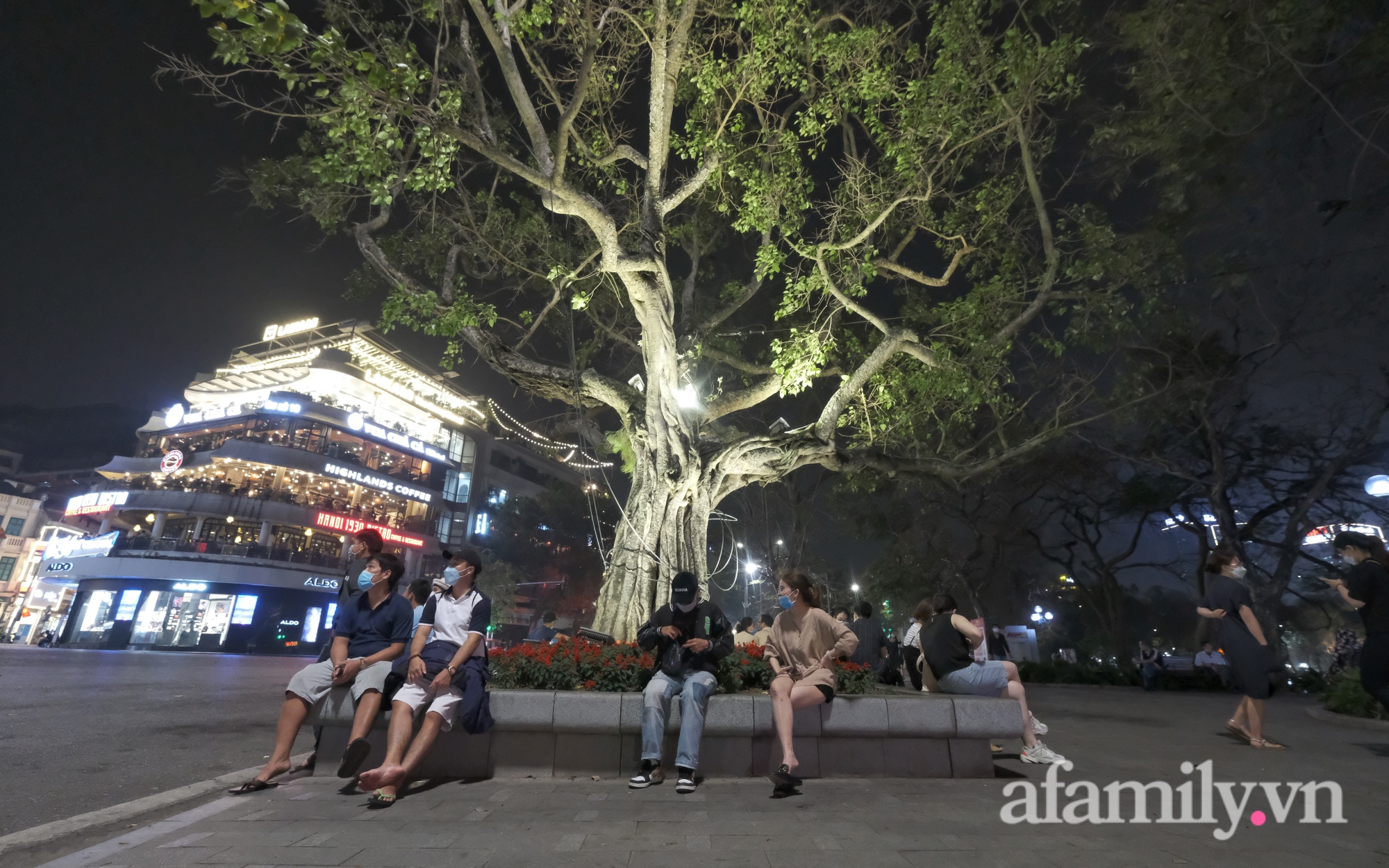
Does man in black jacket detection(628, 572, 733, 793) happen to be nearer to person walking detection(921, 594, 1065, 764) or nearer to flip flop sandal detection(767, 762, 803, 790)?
flip flop sandal detection(767, 762, 803, 790)

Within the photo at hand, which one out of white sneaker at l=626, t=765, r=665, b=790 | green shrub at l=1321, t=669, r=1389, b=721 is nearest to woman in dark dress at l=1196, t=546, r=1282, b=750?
green shrub at l=1321, t=669, r=1389, b=721

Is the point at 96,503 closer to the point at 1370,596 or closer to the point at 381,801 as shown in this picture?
the point at 381,801

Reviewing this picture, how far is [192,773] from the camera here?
482cm

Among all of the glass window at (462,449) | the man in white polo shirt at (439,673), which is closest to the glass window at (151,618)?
the glass window at (462,449)

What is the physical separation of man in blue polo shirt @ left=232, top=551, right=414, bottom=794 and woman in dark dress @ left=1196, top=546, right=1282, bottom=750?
23.5ft

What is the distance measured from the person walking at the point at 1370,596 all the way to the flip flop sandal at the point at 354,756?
7034 millimetres

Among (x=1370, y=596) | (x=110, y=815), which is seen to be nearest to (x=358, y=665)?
(x=110, y=815)

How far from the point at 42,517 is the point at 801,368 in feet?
195

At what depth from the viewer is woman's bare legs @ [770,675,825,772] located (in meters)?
4.54

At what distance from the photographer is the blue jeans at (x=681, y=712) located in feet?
14.8

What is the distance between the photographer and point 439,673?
4.49 metres

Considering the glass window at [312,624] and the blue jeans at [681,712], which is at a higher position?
the glass window at [312,624]

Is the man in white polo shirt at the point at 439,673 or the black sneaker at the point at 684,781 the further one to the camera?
the black sneaker at the point at 684,781

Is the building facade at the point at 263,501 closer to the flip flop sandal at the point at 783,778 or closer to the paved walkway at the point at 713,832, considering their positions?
the paved walkway at the point at 713,832
